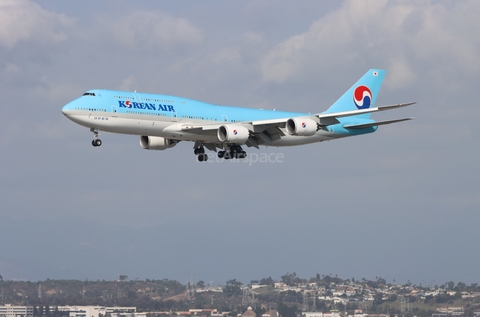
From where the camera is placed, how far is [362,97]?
7962cm

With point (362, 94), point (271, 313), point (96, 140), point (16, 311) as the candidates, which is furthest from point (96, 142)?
point (16, 311)

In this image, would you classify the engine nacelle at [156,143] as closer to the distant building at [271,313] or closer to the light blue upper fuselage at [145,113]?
the light blue upper fuselage at [145,113]

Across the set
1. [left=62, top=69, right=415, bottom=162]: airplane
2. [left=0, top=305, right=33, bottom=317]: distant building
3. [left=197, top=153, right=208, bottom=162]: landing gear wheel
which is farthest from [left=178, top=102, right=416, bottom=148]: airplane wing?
[left=0, top=305, right=33, bottom=317]: distant building

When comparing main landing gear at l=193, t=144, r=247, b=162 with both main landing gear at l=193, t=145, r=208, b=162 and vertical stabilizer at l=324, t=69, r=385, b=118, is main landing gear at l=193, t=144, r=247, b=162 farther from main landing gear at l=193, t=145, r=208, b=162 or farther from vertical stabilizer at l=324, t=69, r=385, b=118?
vertical stabilizer at l=324, t=69, r=385, b=118

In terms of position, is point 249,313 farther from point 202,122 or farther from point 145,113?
point 145,113

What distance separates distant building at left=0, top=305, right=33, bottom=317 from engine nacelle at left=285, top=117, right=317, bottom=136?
63289 mm

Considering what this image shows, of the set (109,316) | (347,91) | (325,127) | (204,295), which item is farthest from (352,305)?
(325,127)

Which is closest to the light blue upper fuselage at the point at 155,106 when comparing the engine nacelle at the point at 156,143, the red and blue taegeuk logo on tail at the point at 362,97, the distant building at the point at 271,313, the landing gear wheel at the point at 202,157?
the engine nacelle at the point at 156,143

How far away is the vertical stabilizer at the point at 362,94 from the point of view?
257 feet

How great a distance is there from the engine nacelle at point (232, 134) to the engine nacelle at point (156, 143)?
7.32m

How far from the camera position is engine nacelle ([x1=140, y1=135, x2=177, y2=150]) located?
7006 cm

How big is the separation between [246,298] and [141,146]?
6402cm

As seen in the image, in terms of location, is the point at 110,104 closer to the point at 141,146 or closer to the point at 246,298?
the point at 141,146

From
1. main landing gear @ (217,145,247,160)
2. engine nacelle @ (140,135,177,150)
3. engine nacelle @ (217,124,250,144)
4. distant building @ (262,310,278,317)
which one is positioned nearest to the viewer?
engine nacelle @ (217,124,250,144)
